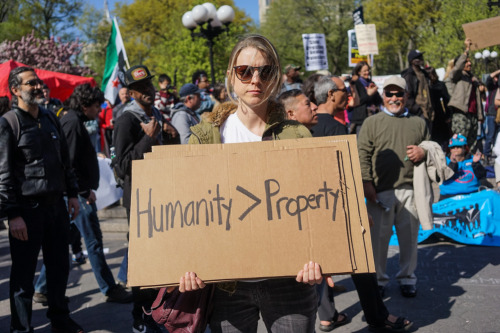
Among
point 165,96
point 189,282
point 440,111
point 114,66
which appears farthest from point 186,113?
point 114,66

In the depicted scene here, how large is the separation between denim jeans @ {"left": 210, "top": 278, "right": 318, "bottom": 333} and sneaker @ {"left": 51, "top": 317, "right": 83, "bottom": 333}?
2.44 metres

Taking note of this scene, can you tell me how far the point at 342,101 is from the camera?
4.86 m

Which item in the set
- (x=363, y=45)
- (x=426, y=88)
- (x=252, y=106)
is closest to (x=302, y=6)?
(x=363, y=45)

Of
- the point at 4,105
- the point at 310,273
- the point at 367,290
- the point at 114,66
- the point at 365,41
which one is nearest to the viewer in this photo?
the point at 310,273

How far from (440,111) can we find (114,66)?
7.47 meters

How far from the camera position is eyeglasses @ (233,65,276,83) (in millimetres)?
2359

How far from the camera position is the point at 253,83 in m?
2.36

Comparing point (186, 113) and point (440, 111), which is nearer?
point (186, 113)

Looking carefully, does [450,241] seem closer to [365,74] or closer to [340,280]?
[340,280]

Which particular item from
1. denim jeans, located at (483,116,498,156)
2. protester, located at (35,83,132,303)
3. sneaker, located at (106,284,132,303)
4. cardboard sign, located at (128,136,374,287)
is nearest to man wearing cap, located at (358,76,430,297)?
sneaker, located at (106,284,132,303)

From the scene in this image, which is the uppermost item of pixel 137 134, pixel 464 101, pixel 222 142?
pixel 464 101

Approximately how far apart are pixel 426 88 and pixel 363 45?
3.49m

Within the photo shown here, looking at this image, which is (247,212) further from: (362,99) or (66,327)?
(362,99)

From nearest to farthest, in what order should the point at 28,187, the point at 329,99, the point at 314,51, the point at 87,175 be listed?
the point at 28,187 < the point at 329,99 < the point at 87,175 < the point at 314,51
